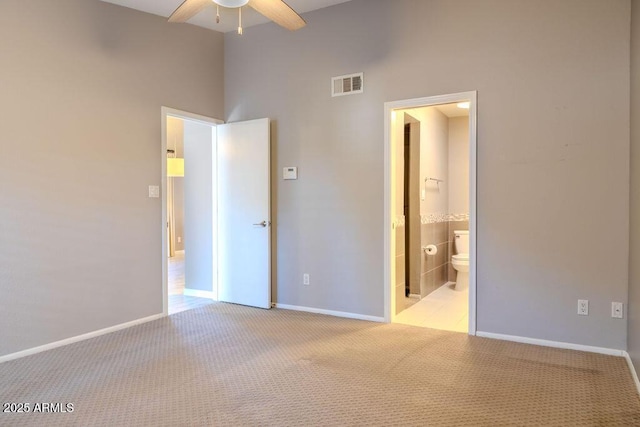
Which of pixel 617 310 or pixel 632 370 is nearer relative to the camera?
pixel 632 370

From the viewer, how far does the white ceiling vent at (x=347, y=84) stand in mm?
4016

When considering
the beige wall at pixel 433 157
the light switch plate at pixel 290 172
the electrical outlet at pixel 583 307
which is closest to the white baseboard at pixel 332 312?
the light switch plate at pixel 290 172

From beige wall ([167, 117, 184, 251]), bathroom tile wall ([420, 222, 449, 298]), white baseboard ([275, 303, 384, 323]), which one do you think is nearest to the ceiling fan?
white baseboard ([275, 303, 384, 323])

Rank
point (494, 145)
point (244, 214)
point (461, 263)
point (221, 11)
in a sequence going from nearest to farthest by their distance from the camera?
point (494, 145), point (221, 11), point (244, 214), point (461, 263)

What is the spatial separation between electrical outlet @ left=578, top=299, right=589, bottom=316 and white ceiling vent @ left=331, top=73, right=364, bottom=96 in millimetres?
2595

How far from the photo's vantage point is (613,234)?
304 cm

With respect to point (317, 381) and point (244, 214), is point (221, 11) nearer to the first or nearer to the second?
point (244, 214)

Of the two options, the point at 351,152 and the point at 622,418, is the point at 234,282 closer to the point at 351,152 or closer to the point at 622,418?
the point at 351,152

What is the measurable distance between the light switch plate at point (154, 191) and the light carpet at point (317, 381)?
4.27 ft

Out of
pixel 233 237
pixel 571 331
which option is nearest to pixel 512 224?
pixel 571 331

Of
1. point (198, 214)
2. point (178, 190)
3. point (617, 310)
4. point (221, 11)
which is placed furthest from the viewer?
point (178, 190)

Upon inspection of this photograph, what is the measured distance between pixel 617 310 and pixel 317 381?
7.41 feet

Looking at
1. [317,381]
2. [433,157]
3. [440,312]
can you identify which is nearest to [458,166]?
[433,157]

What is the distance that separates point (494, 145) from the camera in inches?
135
